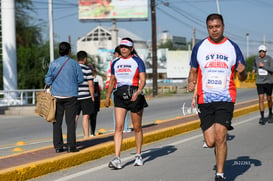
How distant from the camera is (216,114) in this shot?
19.4 ft

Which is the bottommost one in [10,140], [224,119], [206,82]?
[10,140]

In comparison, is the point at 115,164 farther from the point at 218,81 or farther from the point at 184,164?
the point at 218,81

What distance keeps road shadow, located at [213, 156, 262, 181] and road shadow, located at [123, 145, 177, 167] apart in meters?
1.25

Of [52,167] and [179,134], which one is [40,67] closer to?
[179,134]

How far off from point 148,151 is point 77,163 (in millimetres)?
1678

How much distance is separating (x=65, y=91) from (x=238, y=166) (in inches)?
112

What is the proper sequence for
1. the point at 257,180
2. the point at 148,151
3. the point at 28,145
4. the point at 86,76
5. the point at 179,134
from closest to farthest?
the point at 257,180, the point at 148,151, the point at 86,76, the point at 28,145, the point at 179,134

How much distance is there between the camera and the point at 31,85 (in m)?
33.7

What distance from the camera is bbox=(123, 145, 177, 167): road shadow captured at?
7974 millimetres

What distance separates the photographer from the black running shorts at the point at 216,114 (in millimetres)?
5863

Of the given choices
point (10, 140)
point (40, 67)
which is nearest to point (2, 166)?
point (10, 140)

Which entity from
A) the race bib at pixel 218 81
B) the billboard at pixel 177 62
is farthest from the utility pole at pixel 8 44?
the billboard at pixel 177 62

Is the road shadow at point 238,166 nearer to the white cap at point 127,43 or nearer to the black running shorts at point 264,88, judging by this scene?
the white cap at point 127,43

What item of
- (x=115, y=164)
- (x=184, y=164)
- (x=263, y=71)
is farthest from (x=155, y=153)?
(x=263, y=71)
